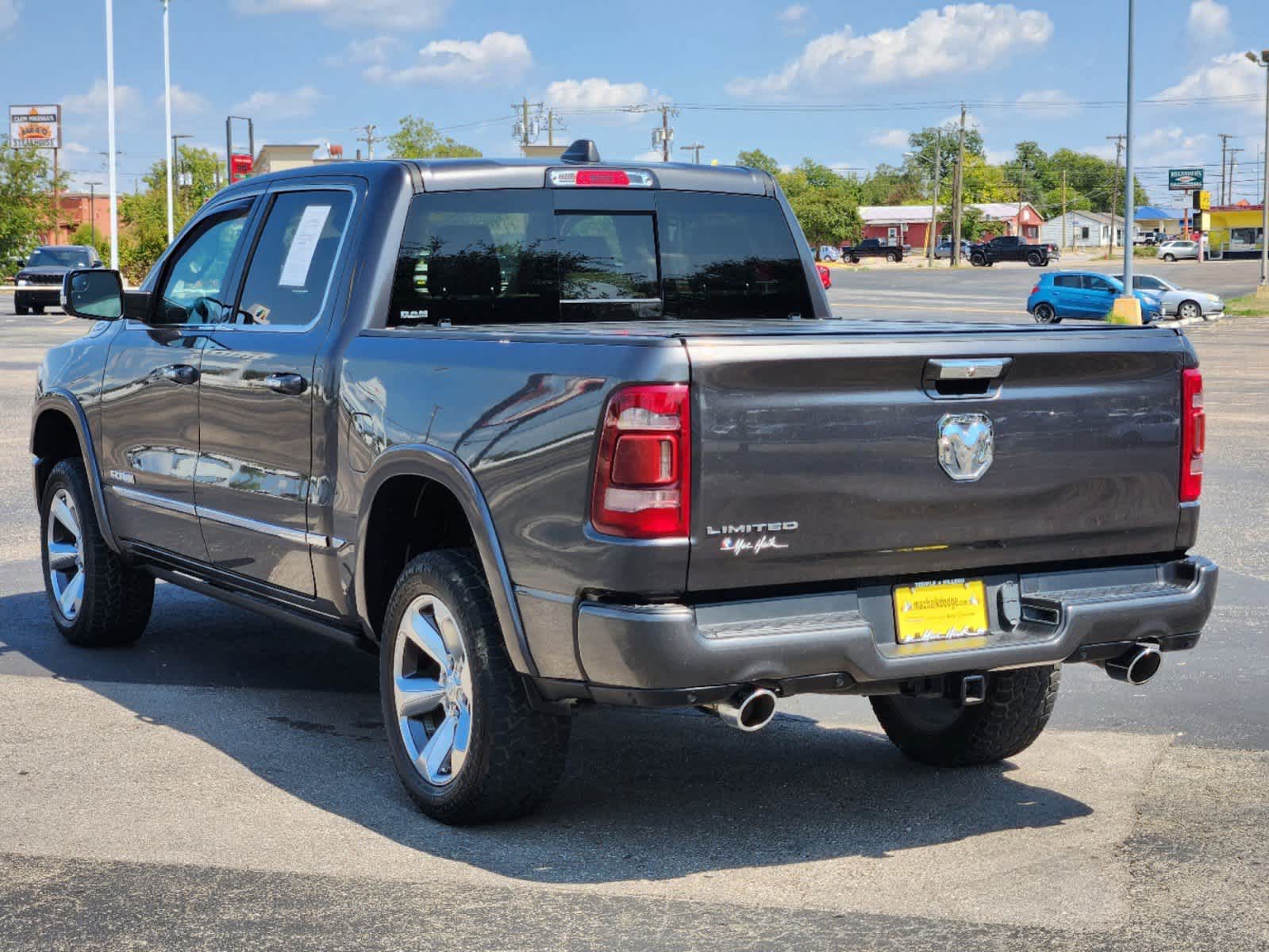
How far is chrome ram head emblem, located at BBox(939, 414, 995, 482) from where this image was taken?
175 inches

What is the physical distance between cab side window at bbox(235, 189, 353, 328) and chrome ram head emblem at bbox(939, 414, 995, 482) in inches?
87.9

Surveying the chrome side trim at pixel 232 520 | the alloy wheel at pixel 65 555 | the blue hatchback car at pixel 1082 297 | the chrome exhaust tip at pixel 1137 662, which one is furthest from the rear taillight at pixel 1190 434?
the blue hatchback car at pixel 1082 297

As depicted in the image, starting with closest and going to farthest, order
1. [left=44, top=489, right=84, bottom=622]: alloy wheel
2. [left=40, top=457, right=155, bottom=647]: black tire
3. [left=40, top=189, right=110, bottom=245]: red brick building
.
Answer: [left=40, top=457, right=155, bottom=647]: black tire < [left=44, top=489, right=84, bottom=622]: alloy wheel < [left=40, top=189, right=110, bottom=245]: red brick building

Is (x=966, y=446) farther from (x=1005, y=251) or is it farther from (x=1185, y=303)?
(x=1005, y=251)

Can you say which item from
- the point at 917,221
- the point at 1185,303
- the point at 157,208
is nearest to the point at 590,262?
the point at 1185,303

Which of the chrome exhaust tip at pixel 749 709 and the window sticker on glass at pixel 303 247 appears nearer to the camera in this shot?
the chrome exhaust tip at pixel 749 709

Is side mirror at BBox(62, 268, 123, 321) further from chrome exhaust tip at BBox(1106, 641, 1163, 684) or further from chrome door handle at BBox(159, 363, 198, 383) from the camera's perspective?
chrome exhaust tip at BBox(1106, 641, 1163, 684)

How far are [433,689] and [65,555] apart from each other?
10.7ft

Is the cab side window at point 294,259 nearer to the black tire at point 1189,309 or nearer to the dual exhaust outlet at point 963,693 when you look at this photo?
the dual exhaust outlet at point 963,693

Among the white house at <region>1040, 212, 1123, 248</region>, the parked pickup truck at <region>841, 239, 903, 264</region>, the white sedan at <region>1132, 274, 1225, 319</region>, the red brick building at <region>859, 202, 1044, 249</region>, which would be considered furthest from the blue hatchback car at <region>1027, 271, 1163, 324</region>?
the white house at <region>1040, 212, 1123, 248</region>

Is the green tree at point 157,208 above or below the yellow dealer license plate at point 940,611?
above

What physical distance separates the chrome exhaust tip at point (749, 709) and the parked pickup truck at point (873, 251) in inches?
4433

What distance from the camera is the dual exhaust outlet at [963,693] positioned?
427 cm

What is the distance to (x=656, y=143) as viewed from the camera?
114 m
